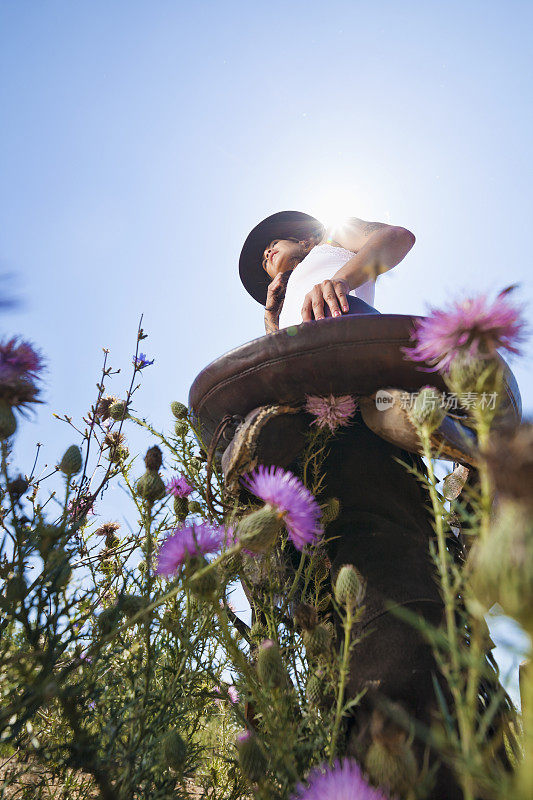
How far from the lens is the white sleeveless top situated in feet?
6.10

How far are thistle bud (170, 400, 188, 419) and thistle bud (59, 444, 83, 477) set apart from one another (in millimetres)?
454

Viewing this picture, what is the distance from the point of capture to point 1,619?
841 mm

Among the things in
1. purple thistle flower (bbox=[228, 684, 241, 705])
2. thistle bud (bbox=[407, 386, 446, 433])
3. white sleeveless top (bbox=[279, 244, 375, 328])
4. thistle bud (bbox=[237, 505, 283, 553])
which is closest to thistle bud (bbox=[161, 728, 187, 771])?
purple thistle flower (bbox=[228, 684, 241, 705])

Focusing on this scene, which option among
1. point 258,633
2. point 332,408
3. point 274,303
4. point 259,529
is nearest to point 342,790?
point 259,529

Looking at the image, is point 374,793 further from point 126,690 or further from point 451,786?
point 126,690

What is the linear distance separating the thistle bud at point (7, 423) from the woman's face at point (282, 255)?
156 centimetres

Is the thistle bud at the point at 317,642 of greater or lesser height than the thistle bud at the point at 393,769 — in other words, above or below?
above

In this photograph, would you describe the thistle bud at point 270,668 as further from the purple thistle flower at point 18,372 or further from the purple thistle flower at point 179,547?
the purple thistle flower at point 18,372

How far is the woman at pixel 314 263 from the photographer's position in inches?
56.1

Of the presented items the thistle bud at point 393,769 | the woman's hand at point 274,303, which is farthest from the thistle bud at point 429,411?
the woman's hand at point 274,303

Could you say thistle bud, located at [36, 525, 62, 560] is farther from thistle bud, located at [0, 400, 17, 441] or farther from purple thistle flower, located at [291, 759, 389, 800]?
purple thistle flower, located at [291, 759, 389, 800]

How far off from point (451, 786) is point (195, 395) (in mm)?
991

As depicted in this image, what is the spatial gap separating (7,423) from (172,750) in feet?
2.07

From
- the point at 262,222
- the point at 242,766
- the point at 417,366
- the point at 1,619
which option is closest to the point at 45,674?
the point at 1,619
